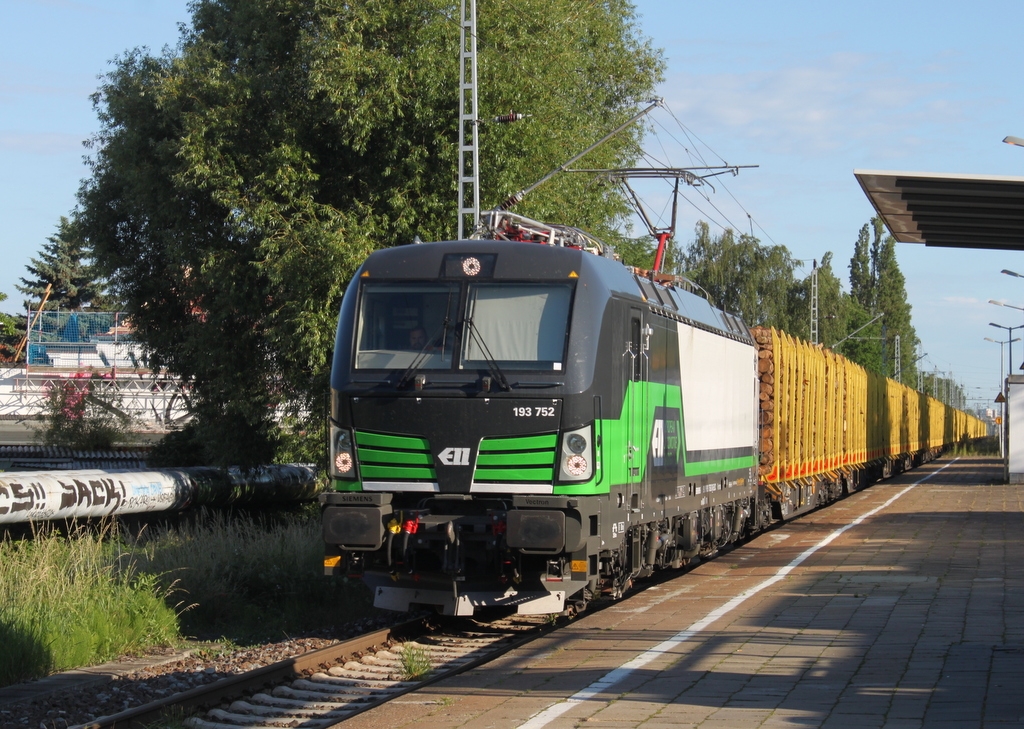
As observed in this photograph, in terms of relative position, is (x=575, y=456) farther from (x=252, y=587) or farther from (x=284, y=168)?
(x=284, y=168)

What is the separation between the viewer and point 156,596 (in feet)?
36.3

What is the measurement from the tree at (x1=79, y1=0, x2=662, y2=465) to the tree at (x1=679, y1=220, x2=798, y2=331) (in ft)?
98.3

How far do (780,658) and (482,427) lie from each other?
2.98m

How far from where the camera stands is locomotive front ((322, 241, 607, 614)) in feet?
30.5

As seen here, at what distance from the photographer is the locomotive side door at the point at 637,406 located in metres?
10.5

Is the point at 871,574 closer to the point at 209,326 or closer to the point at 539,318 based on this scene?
the point at 539,318

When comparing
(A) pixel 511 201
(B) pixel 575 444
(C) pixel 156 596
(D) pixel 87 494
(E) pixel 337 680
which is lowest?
(E) pixel 337 680

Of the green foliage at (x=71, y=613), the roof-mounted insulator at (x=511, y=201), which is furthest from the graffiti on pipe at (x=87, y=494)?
the roof-mounted insulator at (x=511, y=201)

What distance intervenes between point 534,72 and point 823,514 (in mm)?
11205

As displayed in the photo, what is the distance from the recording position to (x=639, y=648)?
28.7ft

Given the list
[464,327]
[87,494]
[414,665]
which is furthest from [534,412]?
[87,494]

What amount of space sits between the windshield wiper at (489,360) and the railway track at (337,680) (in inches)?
86.3

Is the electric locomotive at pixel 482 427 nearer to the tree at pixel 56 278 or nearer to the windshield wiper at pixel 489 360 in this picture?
the windshield wiper at pixel 489 360

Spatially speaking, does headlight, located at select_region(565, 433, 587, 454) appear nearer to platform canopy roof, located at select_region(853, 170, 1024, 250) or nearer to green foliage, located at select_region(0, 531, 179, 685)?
green foliage, located at select_region(0, 531, 179, 685)
